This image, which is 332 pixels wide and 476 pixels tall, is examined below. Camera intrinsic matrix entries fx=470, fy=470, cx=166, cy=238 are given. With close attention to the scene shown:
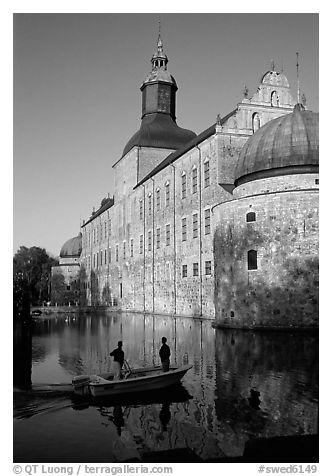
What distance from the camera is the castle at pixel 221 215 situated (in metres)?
24.4

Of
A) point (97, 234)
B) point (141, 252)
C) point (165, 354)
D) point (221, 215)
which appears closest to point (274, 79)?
point (221, 215)

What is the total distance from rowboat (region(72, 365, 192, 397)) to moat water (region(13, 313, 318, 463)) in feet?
0.99

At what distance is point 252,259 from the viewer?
25625 mm

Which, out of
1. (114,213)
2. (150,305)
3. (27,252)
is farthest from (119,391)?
(27,252)

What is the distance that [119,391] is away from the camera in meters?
12.4

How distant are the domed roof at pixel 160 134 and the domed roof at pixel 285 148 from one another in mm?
25963

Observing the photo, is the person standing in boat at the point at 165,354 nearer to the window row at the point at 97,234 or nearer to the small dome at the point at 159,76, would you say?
the small dome at the point at 159,76

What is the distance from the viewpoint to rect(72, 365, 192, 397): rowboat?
40.1 ft

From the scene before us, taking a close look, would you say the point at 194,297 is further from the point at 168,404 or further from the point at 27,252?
the point at 27,252

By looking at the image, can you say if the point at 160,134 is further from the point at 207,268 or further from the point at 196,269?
the point at 207,268

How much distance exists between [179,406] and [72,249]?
258ft

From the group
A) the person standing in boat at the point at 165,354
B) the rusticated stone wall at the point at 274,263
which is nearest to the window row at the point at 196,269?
the rusticated stone wall at the point at 274,263
